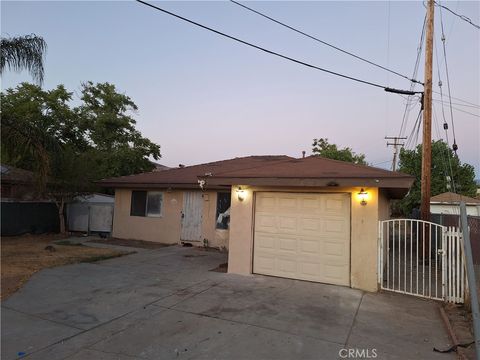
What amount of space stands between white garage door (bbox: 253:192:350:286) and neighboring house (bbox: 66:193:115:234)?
32.9ft

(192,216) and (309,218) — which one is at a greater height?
(309,218)

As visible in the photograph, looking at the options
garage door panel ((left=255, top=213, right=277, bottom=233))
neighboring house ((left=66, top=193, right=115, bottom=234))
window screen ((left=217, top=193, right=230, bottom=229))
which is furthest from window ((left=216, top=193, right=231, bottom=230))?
neighboring house ((left=66, top=193, right=115, bottom=234))

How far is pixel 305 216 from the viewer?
29.8ft

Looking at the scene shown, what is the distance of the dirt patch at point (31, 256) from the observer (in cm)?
865

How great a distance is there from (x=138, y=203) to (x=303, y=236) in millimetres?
9565

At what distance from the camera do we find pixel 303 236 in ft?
29.7

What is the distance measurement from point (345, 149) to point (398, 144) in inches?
240

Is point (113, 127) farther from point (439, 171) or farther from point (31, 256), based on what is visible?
point (439, 171)

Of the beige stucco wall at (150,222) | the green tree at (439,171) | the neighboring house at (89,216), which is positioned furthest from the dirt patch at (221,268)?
the green tree at (439,171)

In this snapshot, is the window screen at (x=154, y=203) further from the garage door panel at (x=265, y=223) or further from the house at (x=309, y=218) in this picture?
the garage door panel at (x=265, y=223)

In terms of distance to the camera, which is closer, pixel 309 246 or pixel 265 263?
pixel 309 246

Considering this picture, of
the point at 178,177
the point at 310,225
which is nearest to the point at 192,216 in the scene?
the point at 178,177

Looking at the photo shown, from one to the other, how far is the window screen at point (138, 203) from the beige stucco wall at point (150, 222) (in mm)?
180

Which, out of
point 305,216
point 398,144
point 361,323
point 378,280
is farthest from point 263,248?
point 398,144
